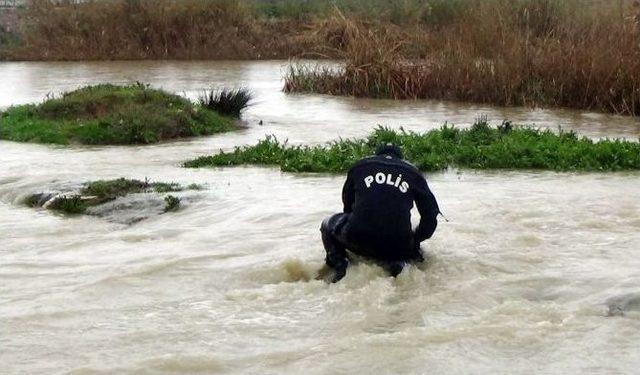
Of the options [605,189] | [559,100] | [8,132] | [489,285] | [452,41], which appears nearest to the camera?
[489,285]

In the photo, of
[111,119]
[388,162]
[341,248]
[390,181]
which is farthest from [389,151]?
[111,119]

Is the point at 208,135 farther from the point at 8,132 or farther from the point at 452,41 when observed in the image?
the point at 452,41

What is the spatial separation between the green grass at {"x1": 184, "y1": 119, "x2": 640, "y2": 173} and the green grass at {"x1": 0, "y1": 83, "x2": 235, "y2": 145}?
309cm

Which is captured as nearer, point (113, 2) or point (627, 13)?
point (627, 13)

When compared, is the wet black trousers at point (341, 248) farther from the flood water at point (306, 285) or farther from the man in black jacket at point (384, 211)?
the flood water at point (306, 285)

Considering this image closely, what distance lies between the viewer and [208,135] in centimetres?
1933

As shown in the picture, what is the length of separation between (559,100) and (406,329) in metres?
16.7

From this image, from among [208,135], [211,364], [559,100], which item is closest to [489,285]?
[211,364]

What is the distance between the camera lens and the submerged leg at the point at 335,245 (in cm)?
881

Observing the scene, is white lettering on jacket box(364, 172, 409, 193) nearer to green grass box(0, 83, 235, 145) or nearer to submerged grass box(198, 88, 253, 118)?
green grass box(0, 83, 235, 145)

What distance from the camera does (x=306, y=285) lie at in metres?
8.66

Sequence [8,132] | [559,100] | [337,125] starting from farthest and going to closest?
[559,100] < [337,125] < [8,132]

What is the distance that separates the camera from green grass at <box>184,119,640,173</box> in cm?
1430

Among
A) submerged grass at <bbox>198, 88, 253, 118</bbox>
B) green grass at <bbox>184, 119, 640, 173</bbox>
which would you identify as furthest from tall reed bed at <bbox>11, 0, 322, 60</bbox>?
green grass at <bbox>184, 119, 640, 173</bbox>
